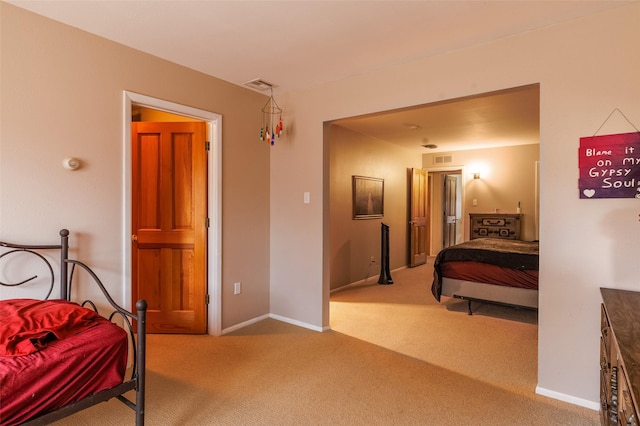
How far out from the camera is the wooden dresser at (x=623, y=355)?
1.06 meters

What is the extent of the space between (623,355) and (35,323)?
2.41 m

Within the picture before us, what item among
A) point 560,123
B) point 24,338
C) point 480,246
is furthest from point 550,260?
point 24,338

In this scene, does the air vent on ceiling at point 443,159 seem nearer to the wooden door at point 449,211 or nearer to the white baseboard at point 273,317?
the wooden door at point 449,211

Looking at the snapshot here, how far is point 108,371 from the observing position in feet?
5.85

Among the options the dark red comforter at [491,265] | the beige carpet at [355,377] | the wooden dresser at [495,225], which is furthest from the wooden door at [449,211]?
the beige carpet at [355,377]

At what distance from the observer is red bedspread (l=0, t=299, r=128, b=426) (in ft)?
4.81

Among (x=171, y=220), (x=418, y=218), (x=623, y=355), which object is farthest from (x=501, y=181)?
(x=623, y=355)

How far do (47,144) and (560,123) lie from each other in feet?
10.8

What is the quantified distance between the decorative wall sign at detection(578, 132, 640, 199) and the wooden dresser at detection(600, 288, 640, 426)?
585 mm

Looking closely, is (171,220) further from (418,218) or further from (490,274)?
(418,218)

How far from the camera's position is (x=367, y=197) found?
5.84m

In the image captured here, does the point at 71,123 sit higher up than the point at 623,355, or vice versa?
the point at 71,123

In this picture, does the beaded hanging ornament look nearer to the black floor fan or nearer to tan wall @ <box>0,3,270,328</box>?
tan wall @ <box>0,3,270,328</box>

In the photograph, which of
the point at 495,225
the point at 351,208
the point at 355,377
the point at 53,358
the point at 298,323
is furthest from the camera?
the point at 495,225
